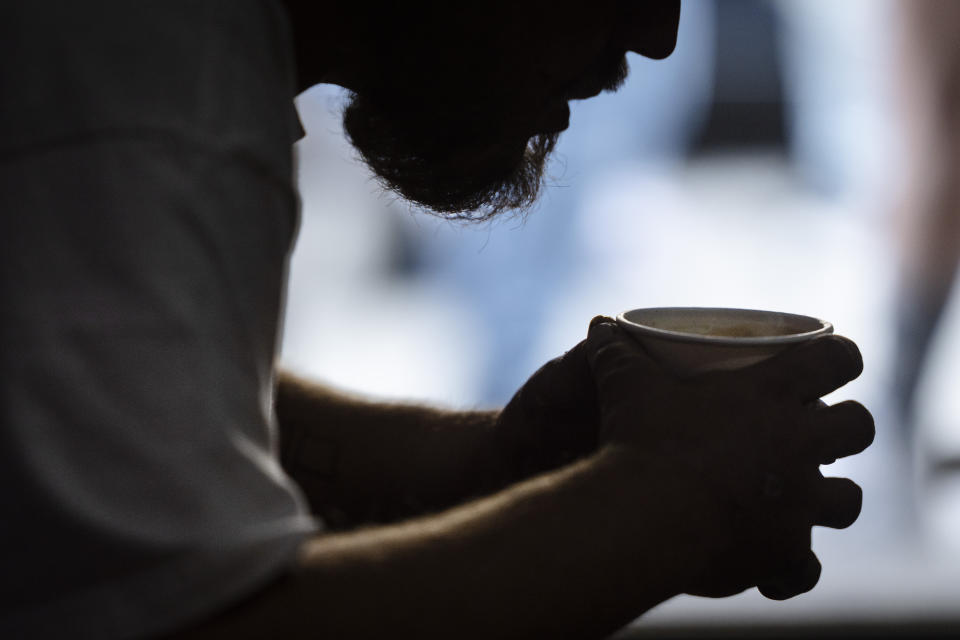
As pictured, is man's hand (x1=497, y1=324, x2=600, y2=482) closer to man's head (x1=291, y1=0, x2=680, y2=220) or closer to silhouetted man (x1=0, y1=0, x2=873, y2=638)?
silhouetted man (x1=0, y1=0, x2=873, y2=638)

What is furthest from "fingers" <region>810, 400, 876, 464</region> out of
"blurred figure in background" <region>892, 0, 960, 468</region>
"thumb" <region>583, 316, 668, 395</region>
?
"blurred figure in background" <region>892, 0, 960, 468</region>

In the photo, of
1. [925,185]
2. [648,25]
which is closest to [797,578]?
[648,25]

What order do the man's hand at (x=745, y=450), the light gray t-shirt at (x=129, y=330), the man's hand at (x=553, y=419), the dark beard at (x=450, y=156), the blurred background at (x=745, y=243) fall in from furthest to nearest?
1. the blurred background at (x=745, y=243)
2. the dark beard at (x=450, y=156)
3. the man's hand at (x=553, y=419)
4. the man's hand at (x=745, y=450)
5. the light gray t-shirt at (x=129, y=330)

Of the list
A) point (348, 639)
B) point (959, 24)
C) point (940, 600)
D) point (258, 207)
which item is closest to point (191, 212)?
point (258, 207)

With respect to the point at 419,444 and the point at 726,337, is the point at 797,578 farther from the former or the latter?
the point at 419,444

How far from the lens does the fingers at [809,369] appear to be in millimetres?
531

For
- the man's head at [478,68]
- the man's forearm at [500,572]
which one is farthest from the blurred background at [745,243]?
the man's forearm at [500,572]

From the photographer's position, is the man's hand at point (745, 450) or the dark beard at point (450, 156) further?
the dark beard at point (450, 156)

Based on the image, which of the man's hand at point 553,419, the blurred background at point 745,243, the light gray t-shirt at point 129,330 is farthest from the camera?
the blurred background at point 745,243

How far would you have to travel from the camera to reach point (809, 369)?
54 centimetres

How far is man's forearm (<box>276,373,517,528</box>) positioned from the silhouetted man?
8.5 inches

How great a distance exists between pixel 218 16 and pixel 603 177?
111 centimetres

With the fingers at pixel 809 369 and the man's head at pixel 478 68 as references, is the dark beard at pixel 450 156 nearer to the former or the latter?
the man's head at pixel 478 68

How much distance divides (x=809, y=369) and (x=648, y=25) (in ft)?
1.28
